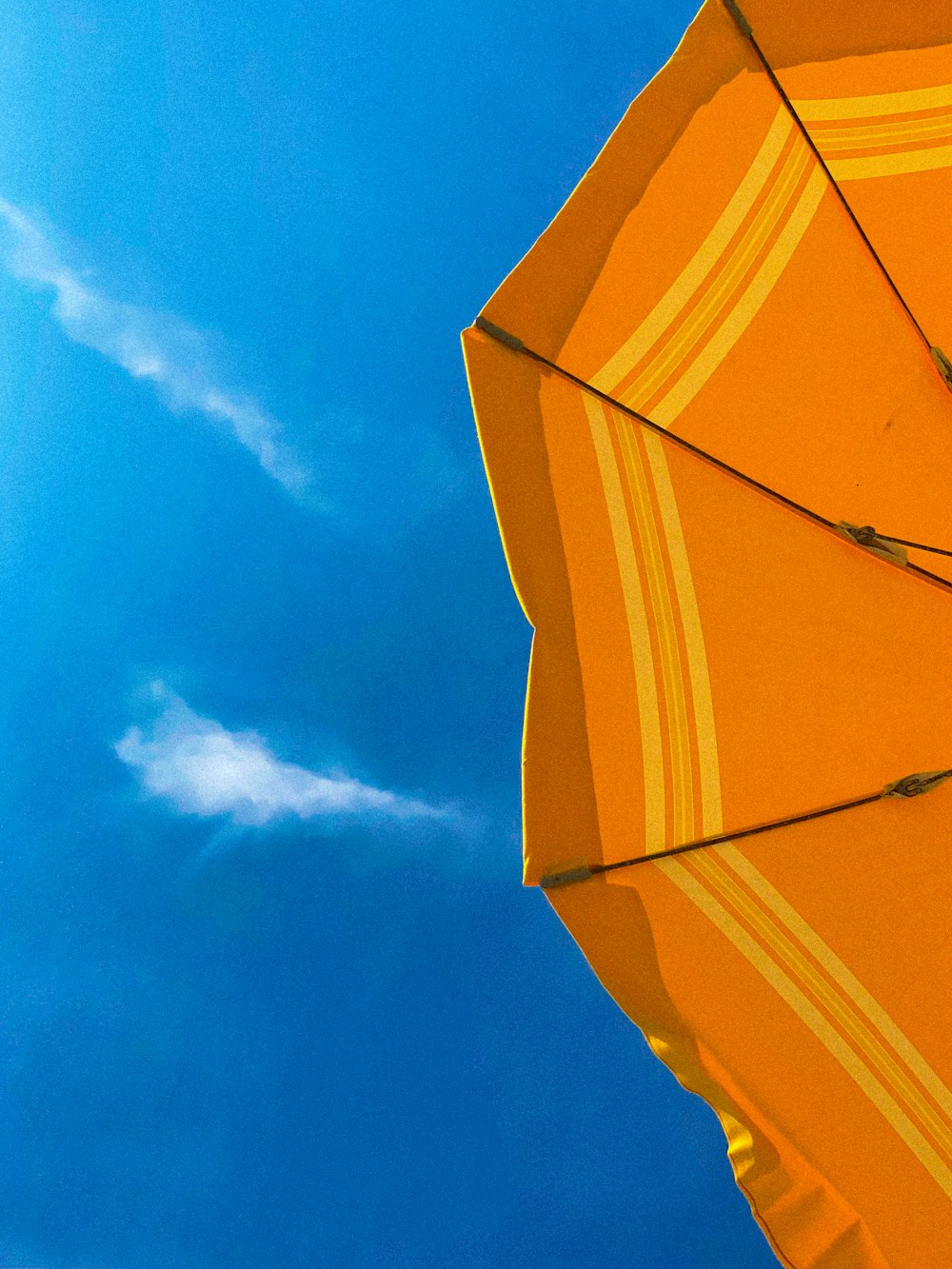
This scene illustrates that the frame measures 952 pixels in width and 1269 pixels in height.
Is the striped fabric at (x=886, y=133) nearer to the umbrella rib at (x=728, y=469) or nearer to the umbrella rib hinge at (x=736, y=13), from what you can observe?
the umbrella rib hinge at (x=736, y=13)

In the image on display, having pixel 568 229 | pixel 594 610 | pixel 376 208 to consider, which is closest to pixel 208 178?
pixel 376 208

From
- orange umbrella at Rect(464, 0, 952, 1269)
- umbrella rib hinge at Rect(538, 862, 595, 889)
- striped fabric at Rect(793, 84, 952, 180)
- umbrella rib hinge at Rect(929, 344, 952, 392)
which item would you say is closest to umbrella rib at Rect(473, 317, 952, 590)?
orange umbrella at Rect(464, 0, 952, 1269)

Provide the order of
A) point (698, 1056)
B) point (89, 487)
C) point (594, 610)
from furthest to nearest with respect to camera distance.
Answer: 1. point (89, 487)
2. point (594, 610)
3. point (698, 1056)

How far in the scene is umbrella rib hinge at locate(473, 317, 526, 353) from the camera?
1835 mm

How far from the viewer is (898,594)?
1883mm

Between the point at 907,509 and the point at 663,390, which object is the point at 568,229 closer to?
the point at 663,390

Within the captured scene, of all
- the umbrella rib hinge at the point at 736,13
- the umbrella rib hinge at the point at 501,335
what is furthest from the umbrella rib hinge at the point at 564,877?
the umbrella rib hinge at the point at 736,13

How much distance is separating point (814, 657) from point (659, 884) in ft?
1.60

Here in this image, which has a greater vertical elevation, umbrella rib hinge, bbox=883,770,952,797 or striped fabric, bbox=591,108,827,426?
striped fabric, bbox=591,108,827,426

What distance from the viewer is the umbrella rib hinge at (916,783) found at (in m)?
1.78

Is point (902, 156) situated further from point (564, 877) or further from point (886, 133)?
point (564, 877)

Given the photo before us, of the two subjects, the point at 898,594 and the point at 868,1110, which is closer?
the point at 868,1110

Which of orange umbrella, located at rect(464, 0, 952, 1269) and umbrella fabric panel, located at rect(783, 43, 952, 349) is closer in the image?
orange umbrella, located at rect(464, 0, 952, 1269)

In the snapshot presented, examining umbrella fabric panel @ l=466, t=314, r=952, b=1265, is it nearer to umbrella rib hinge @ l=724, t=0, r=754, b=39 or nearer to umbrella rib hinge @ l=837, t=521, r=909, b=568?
umbrella rib hinge @ l=837, t=521, r=909, b=568
